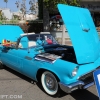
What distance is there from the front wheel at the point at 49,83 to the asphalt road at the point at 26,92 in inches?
5.2

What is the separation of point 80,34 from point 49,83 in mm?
1336

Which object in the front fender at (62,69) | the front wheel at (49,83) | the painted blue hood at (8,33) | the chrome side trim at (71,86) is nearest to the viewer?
the chrome side trim at (71,86)

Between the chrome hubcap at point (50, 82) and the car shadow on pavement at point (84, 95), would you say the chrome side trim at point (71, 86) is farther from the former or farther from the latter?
the car shadow on pavement at point (84, 95)

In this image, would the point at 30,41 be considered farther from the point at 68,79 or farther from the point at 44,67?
the point at 68,79

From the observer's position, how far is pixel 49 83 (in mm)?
4035

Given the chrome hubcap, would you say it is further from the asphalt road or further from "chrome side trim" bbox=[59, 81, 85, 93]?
"chrome side trim" bbox=[59, 81, 85, 93]

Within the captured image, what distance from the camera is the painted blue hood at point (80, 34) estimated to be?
3660 mm

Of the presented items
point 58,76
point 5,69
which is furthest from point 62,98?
point 5,69

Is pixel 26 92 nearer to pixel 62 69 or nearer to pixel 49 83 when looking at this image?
pixel 49 83

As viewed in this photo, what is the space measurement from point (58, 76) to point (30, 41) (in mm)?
1831

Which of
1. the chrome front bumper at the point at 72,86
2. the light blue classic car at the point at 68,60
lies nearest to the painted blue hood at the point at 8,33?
the light blue classic car at the point at 68,60

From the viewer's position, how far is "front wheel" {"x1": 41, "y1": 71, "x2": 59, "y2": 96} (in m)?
3.85

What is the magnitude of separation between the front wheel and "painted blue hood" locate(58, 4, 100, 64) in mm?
719

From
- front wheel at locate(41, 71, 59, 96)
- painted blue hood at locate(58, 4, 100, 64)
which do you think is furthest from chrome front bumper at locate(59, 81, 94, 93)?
painted blue hood at locate(58, 4, 100, 64)
